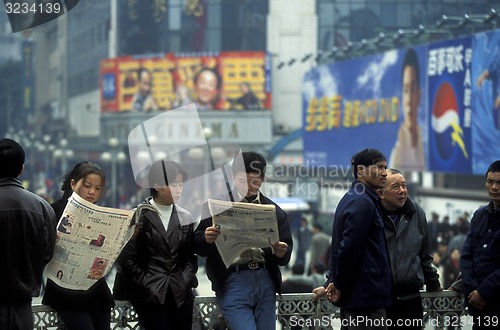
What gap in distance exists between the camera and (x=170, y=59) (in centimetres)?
5244

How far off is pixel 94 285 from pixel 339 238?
52.0 inches

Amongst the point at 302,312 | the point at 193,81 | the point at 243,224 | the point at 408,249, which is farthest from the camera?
the point at 193,81

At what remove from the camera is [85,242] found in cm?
595

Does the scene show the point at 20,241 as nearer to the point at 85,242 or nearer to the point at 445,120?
the point at 85,242

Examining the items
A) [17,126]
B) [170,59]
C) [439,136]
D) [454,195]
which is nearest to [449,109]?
[439,136]

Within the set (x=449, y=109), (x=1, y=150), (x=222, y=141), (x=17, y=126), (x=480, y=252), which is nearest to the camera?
(x=1, y=150)

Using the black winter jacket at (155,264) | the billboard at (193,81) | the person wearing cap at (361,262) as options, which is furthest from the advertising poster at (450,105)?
the billboard at (193,81)

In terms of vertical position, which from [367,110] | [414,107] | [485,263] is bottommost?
[485,263]

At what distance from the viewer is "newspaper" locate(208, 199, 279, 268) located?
6086 mm

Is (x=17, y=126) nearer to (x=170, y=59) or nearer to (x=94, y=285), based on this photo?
(x=170, y=59)

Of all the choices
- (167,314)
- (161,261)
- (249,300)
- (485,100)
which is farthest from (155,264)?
(485,100)

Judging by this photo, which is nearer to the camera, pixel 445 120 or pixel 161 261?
pixel 161 261

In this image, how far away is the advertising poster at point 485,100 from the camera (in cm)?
2427

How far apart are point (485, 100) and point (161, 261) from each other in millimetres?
19753
